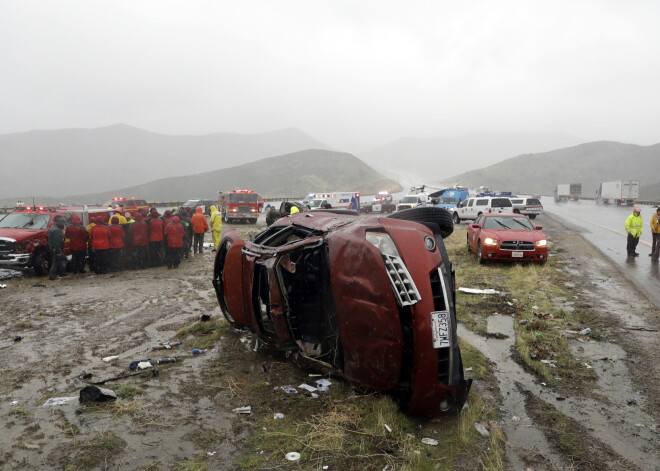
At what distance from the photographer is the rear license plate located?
354cm

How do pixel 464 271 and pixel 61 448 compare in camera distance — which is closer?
pixel 61 448

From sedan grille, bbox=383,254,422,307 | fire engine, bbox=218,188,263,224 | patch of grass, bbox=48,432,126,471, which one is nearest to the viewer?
patch of grass, bbox=48,432,126,471

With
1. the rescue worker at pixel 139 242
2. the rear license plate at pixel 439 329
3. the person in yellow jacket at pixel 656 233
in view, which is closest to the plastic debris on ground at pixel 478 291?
the rear license plate at pixel 439 329

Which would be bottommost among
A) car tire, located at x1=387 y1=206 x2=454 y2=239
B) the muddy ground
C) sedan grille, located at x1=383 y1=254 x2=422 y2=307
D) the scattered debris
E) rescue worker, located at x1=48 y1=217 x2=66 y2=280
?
the muddy ground

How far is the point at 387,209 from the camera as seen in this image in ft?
130

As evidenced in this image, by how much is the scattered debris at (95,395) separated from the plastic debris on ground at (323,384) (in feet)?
6.82

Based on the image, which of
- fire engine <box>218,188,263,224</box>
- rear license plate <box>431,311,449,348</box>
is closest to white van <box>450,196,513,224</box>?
fire engine <box>218,188,263,224</box>

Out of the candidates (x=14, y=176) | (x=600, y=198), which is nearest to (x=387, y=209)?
(x=600, y=198)

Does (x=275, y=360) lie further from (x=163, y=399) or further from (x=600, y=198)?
(x=600, y=198)

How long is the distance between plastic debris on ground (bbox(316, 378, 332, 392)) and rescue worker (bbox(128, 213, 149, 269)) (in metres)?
10.0

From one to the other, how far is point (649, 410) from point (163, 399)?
477cm

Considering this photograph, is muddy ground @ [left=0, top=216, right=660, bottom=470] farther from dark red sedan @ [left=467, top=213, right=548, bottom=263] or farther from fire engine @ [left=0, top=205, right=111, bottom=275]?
fire engine @ [left=0, top=205, right=111, bottom=275]

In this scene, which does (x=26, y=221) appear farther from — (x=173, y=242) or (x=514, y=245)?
(x=514, y=245)

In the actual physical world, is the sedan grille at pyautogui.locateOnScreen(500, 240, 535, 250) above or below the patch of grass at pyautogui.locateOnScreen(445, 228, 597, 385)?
above
